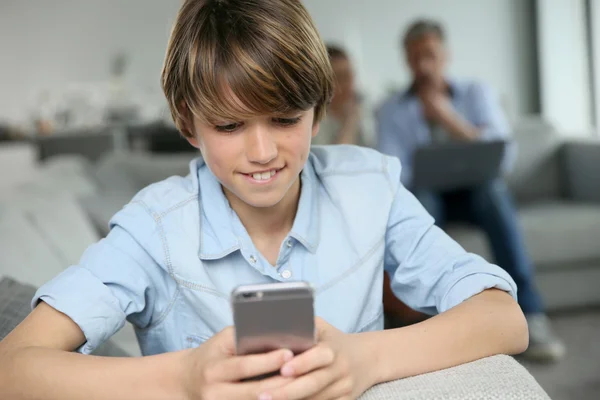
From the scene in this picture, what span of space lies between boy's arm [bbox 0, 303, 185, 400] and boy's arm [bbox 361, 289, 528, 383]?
206 mm

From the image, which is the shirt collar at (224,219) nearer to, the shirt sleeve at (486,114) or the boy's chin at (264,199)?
the boy's chin at (264,199)

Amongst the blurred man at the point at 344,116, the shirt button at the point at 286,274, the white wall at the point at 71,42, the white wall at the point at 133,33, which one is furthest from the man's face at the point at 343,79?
the white wall at the point at 71,42

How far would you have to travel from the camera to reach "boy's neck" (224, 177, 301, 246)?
0.99 metres

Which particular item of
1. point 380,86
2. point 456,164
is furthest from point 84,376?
point 380,86

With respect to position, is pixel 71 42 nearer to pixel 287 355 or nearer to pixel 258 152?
pixel 258 152

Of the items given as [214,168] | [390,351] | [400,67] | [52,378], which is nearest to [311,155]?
[214,168]

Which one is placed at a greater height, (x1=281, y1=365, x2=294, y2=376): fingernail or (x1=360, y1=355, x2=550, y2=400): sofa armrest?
(x1=281, y1=365, x2=294, y2=376): fingernail

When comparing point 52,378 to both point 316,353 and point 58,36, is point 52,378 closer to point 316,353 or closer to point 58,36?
point 316,353

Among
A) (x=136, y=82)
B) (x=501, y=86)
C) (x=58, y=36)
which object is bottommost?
(x=501, y=86)

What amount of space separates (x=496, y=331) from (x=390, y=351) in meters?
0.13

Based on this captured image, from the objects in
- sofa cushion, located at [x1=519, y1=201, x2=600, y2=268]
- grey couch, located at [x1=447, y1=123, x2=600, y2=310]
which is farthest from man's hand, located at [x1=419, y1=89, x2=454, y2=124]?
sofa cushion, located at [x1=519, y1=201, x2=600, y2=268]

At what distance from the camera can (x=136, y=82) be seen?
4.99 meters

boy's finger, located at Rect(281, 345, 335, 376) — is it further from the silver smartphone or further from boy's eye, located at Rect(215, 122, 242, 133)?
boy's eye, located at Rect(215, 122, 242, 133)

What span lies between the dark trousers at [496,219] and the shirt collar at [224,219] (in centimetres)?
156
